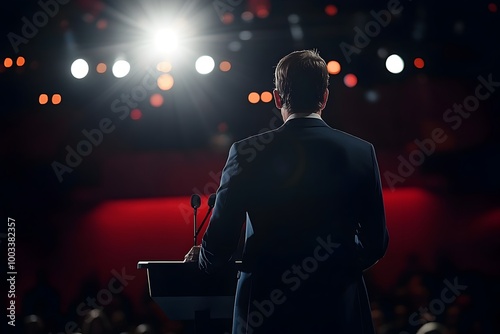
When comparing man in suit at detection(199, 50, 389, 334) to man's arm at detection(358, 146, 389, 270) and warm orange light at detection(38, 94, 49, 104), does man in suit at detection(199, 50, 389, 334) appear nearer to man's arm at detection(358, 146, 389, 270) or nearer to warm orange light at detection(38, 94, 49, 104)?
man's arm at detection(358, 146, 389, 270)

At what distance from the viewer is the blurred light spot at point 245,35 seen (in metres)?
5.96

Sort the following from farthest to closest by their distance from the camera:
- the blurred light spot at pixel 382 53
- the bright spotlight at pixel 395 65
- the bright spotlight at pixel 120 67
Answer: the bright spotlight at pixel 120 67
the bright spotlight at pixel 395 65
the blurred light spot at pixel 382 53

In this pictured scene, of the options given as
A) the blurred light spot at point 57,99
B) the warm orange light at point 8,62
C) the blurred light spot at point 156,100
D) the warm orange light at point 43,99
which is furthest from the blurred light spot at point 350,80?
the warm orange light at point 8,62

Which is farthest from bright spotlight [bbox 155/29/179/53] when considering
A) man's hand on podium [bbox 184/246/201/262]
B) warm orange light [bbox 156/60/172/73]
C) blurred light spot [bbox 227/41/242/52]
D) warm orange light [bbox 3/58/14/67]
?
man's hand on podium [bbox 184/246/201/262]

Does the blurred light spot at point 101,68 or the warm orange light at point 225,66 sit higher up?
the blurred light spot at point 101,68

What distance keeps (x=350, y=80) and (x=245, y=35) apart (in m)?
1.16

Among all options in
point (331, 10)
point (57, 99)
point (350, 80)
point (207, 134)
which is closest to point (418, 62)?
point (350, 80)

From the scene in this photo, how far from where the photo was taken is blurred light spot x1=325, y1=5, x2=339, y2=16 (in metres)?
5.87

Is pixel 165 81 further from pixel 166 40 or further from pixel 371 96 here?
pixel 371 96

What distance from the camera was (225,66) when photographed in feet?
20.6

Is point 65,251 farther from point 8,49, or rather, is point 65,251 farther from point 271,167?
point 271,167

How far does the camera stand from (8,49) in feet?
21.3

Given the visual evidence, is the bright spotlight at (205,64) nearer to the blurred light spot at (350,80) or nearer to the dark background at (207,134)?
the dark background at (207,134)

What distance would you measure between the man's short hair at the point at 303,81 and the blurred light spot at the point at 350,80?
4.78 meters
